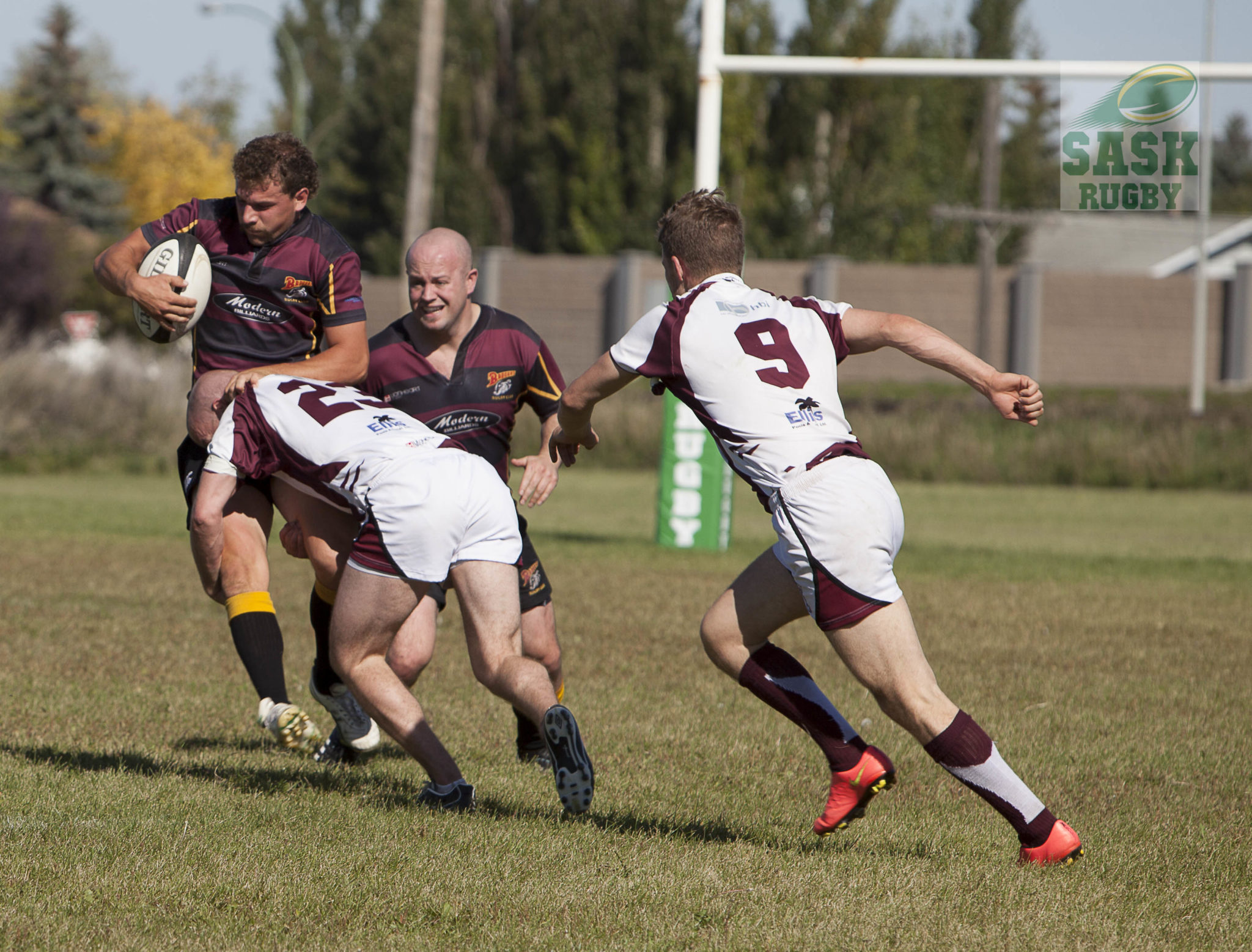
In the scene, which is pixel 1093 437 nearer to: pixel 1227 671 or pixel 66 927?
pixel 1227 671

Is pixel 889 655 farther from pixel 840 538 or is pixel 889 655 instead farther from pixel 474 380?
pixel 474 380

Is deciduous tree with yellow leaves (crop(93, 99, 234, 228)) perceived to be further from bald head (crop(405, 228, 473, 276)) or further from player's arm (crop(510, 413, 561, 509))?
player's arm (crop(510, 413, 561, 509))

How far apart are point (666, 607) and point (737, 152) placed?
1534 inches

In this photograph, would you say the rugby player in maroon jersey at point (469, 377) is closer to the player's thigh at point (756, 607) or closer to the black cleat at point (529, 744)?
the black cleat at point (529, 744)

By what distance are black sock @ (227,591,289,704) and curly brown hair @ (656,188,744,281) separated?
2.40 meters

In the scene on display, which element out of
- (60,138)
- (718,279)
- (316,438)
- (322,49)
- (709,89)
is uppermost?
(322,49)

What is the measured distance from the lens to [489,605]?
493cm

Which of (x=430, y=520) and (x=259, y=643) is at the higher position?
(x=430, y=520)

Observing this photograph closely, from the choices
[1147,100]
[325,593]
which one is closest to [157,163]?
[1147,100]

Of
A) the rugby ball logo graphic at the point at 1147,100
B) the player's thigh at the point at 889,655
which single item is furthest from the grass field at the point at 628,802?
the rugby ball logo graphic at the point at 1147,100

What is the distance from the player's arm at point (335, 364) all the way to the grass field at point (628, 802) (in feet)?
5.12

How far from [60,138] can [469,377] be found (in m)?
48.8

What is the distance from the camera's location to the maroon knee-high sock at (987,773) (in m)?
4.38

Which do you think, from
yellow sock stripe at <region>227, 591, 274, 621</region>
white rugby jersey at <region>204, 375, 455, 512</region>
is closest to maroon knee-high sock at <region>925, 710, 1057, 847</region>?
white rugby jersey at <region>204, 375, 455, 512</region>
